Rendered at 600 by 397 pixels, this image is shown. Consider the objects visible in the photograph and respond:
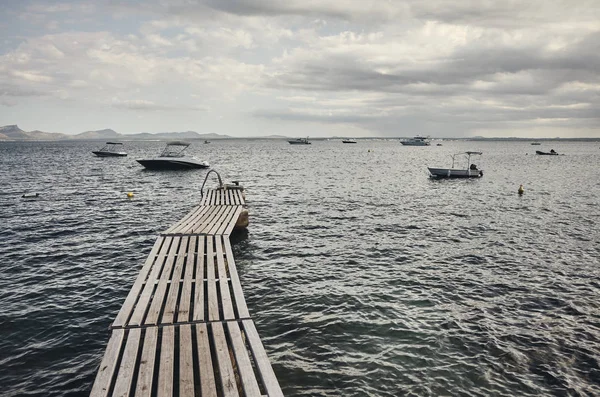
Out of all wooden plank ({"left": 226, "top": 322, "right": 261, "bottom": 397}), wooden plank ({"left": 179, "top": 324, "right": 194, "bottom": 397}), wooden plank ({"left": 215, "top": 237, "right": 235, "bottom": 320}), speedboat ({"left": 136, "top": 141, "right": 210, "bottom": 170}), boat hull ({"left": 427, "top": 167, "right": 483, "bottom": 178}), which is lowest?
wooden plank ({"left": 179, "top": 324, "right": 194, "bottom": 397})

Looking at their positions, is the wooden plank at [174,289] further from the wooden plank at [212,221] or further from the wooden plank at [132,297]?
the wooden plank at [212,221]

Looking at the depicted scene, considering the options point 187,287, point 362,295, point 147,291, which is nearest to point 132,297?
point 147,291

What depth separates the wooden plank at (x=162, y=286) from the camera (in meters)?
8.36

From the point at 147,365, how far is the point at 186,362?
25.9 inches

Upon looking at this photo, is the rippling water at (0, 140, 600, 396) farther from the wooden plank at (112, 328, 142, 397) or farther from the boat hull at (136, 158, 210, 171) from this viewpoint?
the boat hull at (136, 158, 210, 171)

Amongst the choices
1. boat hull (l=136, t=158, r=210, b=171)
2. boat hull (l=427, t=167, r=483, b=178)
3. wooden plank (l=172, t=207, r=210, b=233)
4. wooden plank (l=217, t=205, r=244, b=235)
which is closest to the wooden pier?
wooden plank (l=217, t=205, r=244, b=235)

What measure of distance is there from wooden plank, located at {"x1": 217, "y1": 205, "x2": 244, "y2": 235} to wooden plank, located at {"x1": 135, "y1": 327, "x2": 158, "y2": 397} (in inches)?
332

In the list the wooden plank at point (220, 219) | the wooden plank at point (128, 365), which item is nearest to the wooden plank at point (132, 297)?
the wooden plank at point (128, 365)

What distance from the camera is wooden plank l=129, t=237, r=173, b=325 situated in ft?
27.0

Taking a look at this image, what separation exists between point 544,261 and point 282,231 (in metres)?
13.2

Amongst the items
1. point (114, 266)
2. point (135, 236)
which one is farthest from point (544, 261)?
point (135, 236)

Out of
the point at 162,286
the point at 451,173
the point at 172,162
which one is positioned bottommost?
the point at 162,286

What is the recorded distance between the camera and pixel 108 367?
645 cm

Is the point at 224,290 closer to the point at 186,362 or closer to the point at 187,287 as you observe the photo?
the point at 187,287
